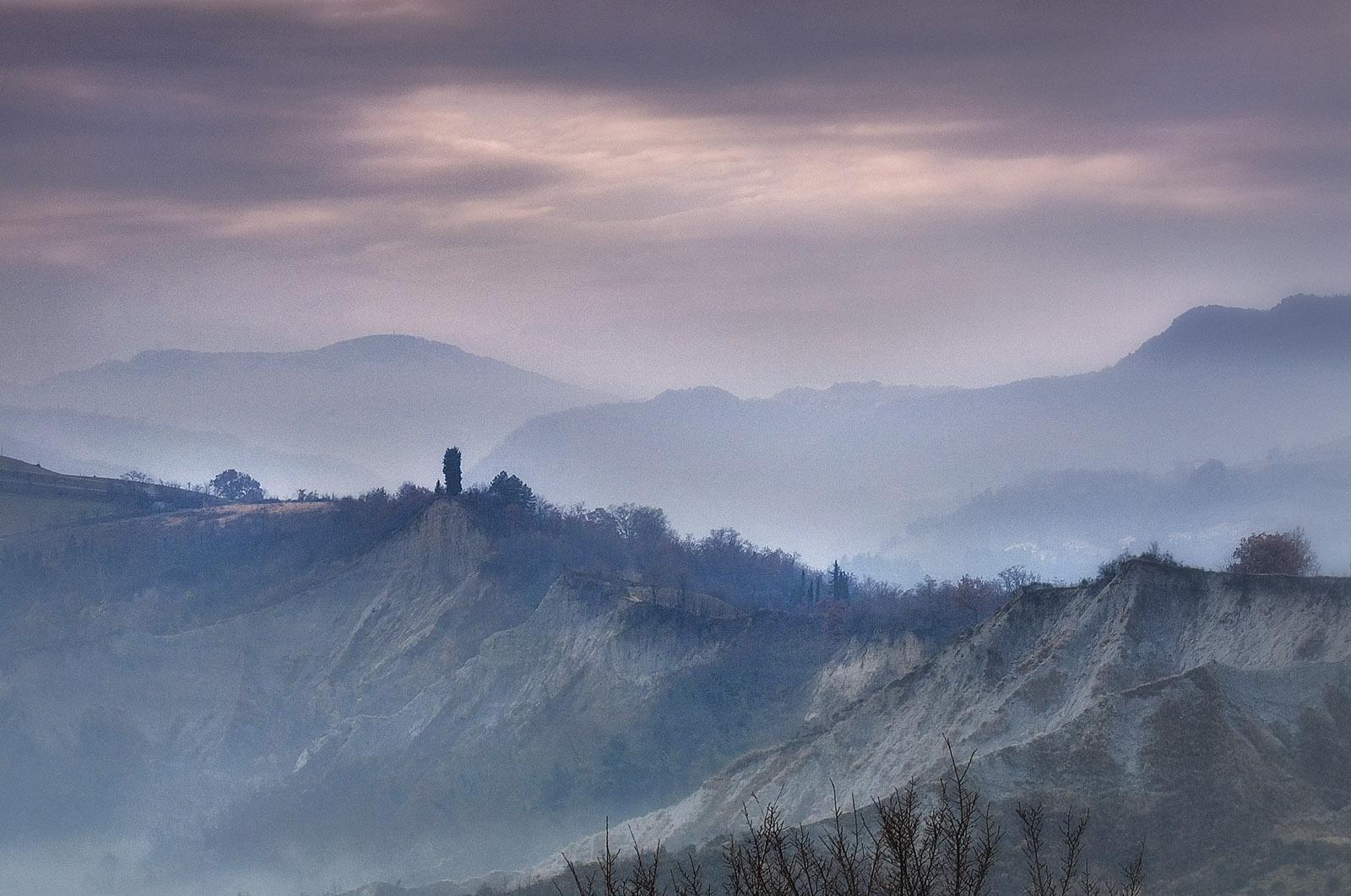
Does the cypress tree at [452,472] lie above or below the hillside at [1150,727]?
above

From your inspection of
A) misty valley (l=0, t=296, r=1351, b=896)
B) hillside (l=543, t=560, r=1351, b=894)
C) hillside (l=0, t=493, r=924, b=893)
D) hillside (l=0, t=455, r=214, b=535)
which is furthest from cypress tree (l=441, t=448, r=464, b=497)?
hillside (l=543, t=560, r=1351, b=894)

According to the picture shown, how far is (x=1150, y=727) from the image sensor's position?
7469 centimetres

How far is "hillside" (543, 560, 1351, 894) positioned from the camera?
2726 inches

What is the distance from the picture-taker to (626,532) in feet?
621

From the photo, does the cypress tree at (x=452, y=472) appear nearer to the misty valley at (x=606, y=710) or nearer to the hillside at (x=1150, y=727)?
the misty valley at (x=606, y=710)

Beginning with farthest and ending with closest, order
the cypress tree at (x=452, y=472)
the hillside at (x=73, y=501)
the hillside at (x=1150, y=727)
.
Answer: the hillside at (x=73, y=501)
the cypress tree at (x=452, y=472)
the hillside at (x=1150, y=727)

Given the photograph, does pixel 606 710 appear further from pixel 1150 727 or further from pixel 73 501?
pixel 73 501

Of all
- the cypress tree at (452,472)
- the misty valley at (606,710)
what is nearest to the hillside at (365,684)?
the misty valley at (606,710)

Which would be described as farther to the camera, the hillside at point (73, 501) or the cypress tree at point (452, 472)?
the hillside at point (73, 501)

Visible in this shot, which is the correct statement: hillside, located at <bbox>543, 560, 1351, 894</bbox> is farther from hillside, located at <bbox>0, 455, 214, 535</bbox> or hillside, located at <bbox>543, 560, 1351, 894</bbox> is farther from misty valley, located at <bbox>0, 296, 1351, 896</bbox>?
hillside, located at <bbox>0, 455, 214, 535</bbox>

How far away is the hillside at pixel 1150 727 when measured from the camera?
6925 centimetres

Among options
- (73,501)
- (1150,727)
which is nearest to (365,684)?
(73,501)

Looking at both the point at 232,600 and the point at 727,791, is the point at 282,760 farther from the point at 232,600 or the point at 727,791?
the point at 727,791

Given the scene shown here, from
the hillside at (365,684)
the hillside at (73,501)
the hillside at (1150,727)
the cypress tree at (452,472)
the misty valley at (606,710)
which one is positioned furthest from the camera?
the hillside at (73,501)
